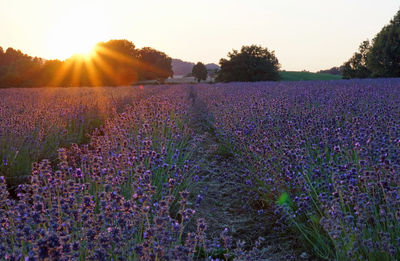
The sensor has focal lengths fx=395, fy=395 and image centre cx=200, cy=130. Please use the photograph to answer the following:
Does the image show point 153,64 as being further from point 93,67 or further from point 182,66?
point 182,66

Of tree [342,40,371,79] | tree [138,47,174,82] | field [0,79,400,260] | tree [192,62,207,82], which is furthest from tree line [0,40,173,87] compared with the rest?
field [0,79,400,260]

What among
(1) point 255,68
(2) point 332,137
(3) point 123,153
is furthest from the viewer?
(1) point 255,68

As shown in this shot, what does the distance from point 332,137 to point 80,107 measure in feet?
17.4

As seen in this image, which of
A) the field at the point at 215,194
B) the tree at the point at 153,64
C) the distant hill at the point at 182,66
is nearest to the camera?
the field at the point at 215,194

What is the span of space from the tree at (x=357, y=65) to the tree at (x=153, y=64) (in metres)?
23.4

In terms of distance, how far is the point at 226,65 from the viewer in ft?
126

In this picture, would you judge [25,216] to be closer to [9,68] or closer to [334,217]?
[334,217]

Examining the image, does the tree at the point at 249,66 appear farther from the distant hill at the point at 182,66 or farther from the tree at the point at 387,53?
the distant hill at the point at 182,66

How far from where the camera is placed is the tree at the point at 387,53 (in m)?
29.1

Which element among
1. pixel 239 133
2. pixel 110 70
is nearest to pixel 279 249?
pixel 239 133

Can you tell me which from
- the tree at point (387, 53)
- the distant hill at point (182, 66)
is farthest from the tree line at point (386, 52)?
the distant hill at point (182, 66)

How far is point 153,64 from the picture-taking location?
173 feet

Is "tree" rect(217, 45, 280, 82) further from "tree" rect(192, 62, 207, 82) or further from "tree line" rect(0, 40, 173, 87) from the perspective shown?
"tree" rect(192, 62, 207, 82)

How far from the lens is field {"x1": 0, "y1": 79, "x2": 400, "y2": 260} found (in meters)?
1.58
